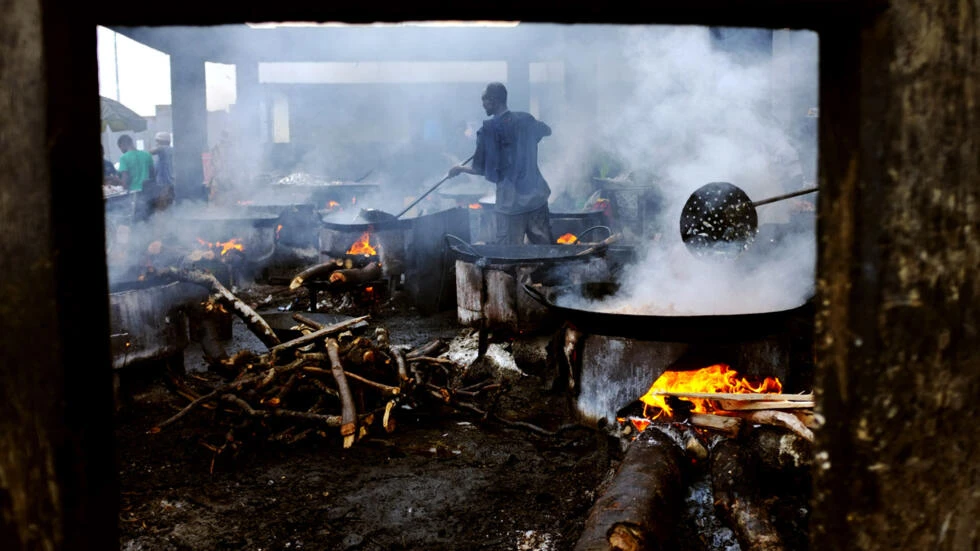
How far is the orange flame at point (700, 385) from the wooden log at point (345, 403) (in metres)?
2.19

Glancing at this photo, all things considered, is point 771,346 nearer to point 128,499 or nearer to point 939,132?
point 939,132

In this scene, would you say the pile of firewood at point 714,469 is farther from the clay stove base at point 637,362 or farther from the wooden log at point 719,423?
the clay stove base at point 637,362

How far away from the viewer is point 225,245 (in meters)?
12.5

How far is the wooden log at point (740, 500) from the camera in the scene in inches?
149

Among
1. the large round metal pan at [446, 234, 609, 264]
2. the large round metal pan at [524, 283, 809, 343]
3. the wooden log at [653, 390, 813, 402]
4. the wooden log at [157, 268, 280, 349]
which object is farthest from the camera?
the large round metal pan at [446, 234, 609, 264]

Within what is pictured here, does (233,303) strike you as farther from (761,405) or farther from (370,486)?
(761,405)

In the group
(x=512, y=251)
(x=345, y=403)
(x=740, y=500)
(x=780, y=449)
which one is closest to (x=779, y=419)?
(x=780, y=449)

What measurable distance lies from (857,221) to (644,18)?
66 cm

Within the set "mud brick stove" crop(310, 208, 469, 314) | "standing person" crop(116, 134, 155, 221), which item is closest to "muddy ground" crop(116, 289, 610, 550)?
"mud brick stove" crop(310, 208, 469, 314)

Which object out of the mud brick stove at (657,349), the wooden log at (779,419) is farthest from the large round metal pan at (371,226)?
the wooden log at (779,419)

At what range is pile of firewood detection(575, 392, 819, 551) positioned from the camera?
3.67 metres

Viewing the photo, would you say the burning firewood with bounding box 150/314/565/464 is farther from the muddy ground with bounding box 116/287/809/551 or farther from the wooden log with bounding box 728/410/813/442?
the wooden log with bounding box 728/410/813/442

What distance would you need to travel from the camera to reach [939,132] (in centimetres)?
159

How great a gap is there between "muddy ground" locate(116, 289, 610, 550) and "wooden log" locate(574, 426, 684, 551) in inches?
21.5
